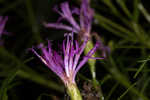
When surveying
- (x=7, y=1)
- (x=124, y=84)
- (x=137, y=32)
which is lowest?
(x=124, y=84)

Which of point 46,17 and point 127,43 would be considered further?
point 46,17

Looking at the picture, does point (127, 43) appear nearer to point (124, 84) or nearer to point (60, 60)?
point (124, 84)

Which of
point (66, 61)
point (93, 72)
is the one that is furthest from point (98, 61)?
point (66, 61)

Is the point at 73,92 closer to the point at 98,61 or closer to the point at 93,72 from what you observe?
the point at 93,72

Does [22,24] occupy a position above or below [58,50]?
above

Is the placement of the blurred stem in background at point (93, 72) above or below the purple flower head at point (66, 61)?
below

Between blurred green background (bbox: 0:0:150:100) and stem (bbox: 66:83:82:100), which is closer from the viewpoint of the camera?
stem (bbox: 66:83:82:100)

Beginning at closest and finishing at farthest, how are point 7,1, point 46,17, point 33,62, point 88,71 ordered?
point 88,71 → point 33,62 → point 46,17 → point 7,1

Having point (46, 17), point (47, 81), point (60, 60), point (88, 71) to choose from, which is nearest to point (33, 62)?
point (47, 81)
